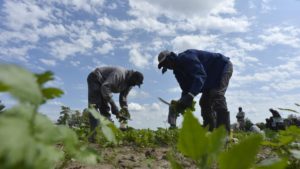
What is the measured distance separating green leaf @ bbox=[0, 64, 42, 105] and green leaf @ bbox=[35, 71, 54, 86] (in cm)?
2

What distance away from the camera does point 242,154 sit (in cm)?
47

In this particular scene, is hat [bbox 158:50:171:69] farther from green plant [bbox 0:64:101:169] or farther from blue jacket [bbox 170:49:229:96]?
green plant [bbox 0:64:101:169]

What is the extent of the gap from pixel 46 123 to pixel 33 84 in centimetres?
7

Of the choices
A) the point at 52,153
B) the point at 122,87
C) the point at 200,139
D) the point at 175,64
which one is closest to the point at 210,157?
the point at 200,139

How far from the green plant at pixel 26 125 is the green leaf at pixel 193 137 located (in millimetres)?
161

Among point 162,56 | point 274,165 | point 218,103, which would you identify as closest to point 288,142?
point 274,165

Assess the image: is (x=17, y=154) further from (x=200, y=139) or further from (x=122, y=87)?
(x=122, y=87)

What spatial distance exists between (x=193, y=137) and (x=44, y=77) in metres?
0.20

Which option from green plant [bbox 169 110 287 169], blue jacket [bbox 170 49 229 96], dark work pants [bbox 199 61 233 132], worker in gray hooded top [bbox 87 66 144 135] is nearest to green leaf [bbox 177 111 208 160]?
green plant [bbox 169 110 287 169]

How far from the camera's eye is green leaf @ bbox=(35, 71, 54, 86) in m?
0.43

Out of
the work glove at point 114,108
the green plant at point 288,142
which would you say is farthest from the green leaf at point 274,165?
the work glove at point 114,108

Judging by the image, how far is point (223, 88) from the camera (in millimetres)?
6383

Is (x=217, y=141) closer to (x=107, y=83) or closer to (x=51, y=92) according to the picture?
(x=51, y=92)

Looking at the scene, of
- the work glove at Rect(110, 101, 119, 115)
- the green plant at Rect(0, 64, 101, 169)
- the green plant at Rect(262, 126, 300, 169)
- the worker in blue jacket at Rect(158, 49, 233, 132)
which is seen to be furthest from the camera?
the work glove at Rect(110, 101, 119, 115)
